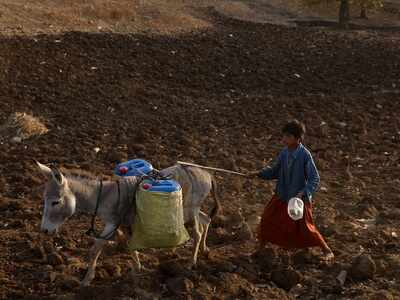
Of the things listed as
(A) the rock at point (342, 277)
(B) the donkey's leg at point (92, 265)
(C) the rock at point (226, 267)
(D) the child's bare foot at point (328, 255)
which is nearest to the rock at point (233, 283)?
(C) the rock at point (226, 267)

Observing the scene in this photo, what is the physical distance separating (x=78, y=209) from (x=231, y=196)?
3299 mm

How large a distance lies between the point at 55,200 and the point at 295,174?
7.70 ft

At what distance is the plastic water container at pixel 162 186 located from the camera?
5.62 m

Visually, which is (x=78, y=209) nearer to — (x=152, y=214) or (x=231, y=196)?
(x=152, y=214)

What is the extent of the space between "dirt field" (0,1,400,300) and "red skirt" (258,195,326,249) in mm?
209

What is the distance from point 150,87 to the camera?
14.0 metres

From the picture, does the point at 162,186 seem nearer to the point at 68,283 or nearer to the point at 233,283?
the point at 233,283

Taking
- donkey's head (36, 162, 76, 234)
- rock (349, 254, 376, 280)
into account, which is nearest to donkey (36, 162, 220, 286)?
donkey's head (36, 162, 76, 234)

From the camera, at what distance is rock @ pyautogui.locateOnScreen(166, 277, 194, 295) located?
574cm

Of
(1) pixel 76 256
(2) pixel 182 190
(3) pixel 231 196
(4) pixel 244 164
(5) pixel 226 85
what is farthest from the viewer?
(5) pixel 226 85

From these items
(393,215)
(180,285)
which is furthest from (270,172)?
(393,215)

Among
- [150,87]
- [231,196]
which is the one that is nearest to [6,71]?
[150,87]

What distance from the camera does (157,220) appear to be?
5.69m

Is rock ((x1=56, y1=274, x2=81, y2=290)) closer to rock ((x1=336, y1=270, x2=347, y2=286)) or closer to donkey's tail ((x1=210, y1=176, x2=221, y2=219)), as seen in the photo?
donkey's tail ((x1=210, y1=176, x2=221, y2=219))
